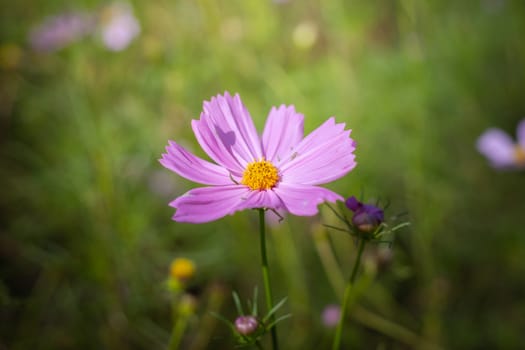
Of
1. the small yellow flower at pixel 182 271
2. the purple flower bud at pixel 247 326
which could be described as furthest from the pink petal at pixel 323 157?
the small yellow flower at pixel 182 271

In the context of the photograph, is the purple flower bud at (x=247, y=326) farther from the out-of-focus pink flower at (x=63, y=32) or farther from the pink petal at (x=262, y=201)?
the out-of-focus pink flower at (x=63, y=32)

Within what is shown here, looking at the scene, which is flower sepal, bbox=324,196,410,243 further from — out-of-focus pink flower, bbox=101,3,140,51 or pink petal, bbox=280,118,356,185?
out-of-focus pink flower, bbox=101,3,140,51

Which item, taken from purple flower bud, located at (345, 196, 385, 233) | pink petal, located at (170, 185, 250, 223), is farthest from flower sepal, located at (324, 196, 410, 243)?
pink petal, located at (170, 185, 250, 223)

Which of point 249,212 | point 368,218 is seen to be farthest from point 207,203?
point 249,212

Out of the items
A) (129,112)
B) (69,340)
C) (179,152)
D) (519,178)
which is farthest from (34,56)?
(519,178)

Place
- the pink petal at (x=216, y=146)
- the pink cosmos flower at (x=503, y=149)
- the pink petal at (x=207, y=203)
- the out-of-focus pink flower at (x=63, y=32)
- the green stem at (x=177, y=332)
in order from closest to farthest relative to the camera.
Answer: the pink petal at (x=207, y=203)
the pink petal at (x=216, y=146)
the green stem at (x=177, y=332)
the out-of-focus pink flower at (x=63, y=32)
the pink cosmos flower at (x=503, y=149)

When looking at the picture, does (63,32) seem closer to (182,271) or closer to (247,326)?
(182,271)
